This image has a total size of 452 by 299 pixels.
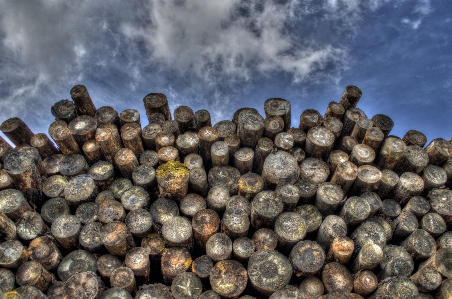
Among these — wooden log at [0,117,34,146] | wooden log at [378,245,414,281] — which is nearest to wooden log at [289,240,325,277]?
wooden log at [378,245,414,281]

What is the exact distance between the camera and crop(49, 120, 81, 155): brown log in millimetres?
7055

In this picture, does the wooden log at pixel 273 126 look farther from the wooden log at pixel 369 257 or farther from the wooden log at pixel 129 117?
the wooden log at pixel 369 257

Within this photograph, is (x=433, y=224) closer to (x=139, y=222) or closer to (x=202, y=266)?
(x=202, y=266)

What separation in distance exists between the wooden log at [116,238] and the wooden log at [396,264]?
3.92 m

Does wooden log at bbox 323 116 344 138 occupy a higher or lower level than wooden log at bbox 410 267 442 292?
higher

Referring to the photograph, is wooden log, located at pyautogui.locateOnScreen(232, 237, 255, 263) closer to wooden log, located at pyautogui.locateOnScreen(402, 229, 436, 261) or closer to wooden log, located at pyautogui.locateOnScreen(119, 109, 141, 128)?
wooden log, located at pyautogui.locateOnScreen(402, 229, 436, 261)

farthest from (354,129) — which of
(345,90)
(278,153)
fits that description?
A: (278,153)

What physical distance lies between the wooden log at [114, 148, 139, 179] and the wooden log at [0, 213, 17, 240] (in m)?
1.95

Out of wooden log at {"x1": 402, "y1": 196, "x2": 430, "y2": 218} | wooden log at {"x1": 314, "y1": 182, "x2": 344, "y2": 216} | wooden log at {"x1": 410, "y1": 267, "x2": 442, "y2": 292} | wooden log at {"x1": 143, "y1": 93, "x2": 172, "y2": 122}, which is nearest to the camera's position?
wooden log at {"x1": 410, "y1": 267, "x2": 442, "y2": 292}

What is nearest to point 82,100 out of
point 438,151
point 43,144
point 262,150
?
point 43,144

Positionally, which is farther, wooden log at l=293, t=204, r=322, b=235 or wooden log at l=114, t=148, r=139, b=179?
wooden log at l=114, t=148, r=139, b=179

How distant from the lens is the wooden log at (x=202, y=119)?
764 cm

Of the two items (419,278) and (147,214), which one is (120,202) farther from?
(419,278)

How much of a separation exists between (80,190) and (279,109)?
4.19 metres
